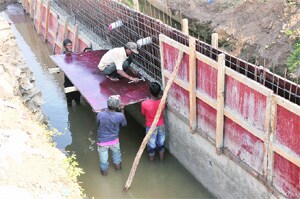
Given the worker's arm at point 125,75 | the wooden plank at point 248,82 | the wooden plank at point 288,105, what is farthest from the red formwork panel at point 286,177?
the worker's arm at point 125,75

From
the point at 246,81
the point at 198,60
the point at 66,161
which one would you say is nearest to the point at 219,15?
the point at 198,60

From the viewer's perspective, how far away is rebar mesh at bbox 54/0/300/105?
241 inches

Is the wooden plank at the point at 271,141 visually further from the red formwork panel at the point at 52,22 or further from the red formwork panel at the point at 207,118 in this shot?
the red formwork panel at the point at 52,22

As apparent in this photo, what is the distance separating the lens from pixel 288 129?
557 centimetres

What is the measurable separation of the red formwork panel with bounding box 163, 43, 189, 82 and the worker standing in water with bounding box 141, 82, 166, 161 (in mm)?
463

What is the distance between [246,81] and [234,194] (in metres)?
2.06

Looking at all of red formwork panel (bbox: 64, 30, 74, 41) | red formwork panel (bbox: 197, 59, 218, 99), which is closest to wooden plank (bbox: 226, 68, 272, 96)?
red formwork panel (bbox: 197, 59, 218, 99)

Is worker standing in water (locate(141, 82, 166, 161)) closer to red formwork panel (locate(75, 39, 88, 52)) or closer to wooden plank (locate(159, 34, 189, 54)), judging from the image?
wooden plank (locate(159, 34, 189, 54))

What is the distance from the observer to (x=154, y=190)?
8094mm

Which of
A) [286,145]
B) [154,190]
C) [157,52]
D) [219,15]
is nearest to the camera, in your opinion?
[286,145]

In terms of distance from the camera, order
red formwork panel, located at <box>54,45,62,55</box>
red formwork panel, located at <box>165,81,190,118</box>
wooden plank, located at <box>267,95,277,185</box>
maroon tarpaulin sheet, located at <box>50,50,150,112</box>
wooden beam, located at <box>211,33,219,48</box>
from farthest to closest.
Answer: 1. red formwork panel, located at <box>54,45,62,55</box>
2. maroon tarpaulin sheet, located at <box>50,50,150,112</box>
3. wooden beam, located at <box>211,33,219,48</box>
4. red formwork panel, located at <box>165,81,190,118</box>
5. wooden plank, located at <box>267,95,277,185</box>

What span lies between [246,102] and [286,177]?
1.25m

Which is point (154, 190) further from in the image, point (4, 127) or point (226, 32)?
point (226, 32)

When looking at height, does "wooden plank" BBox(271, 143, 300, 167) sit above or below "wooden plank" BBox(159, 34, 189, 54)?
below
